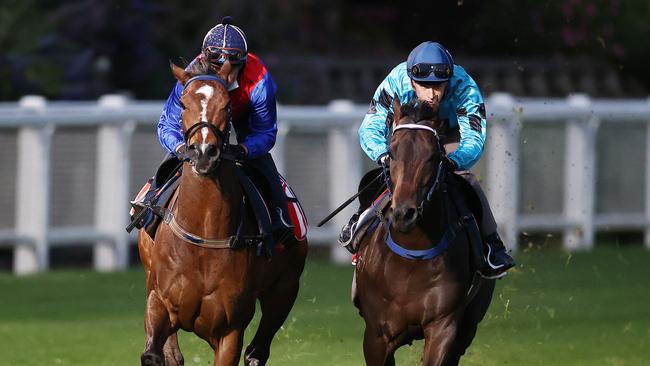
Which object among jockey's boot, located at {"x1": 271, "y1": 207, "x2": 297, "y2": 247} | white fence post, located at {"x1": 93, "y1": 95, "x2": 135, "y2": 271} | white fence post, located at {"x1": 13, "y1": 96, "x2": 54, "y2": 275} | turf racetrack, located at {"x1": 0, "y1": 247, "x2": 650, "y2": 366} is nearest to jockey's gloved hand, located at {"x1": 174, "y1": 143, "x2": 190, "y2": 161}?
jockey's boot, located at {"x1": 271, "y1": 207, "x2": 297, "y2": 247}

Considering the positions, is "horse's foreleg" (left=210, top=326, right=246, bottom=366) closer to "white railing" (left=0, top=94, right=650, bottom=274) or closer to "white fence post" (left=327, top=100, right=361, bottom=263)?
"white railing" (left=0, top=94, right=650, bottom=274)

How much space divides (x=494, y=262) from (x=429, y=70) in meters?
1.06

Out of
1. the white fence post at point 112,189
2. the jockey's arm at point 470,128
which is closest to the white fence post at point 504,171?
the white fence post at point 112,189

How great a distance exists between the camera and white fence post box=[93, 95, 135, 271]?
16094mm

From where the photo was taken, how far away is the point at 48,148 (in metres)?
15.9

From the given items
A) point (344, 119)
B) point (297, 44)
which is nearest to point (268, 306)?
point (344, 119)

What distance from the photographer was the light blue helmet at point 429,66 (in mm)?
8711

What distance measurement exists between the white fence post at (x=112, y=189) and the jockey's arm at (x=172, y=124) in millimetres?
6791

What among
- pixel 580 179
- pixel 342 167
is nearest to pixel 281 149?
pixel 342 167

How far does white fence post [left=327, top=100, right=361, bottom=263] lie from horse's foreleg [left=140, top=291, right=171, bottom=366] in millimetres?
8226

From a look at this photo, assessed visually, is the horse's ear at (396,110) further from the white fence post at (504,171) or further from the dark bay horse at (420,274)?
the white fence post at (504,171)

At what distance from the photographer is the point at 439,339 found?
851 centimetres

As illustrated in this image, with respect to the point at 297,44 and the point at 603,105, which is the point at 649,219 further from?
the point at 297,44

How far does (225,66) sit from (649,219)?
435 inches
